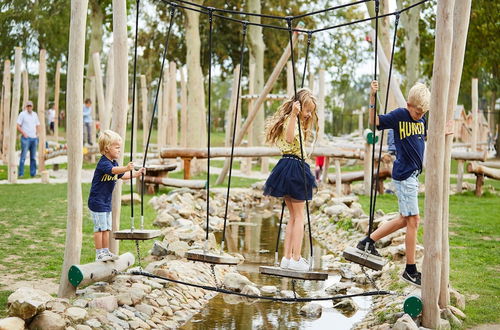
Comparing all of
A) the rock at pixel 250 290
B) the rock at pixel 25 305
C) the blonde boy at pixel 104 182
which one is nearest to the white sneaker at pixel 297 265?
the rock at pixel 250 290

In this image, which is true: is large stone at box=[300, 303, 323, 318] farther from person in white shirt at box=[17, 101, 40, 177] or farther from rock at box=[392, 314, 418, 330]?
person in white shirt at box=[17, 101, 40, 177]

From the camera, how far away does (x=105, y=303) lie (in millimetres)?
5703

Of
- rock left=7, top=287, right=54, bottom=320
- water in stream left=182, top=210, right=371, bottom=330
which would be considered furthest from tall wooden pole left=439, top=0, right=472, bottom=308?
rock left=7, top=287, right=54, bottom=320

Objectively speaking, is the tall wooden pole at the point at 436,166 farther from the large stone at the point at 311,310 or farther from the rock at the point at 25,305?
the rock at the point at 25,305

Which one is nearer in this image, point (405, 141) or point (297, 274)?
point (297, 274)

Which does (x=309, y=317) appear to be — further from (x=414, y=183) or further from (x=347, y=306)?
(x=414, y=183)

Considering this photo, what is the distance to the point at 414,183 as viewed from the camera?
18.7ft

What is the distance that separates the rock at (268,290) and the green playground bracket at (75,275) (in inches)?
91.3

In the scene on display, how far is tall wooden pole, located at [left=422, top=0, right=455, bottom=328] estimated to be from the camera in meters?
5.34

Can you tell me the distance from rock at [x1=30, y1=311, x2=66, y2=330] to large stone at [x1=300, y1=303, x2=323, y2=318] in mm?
2575

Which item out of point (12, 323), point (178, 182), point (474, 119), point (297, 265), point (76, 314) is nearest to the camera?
point (12, 323)

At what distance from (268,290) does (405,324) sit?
2.38m

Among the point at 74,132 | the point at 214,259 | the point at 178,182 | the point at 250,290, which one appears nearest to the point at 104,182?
the point at 74,132

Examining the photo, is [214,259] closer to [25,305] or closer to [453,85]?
[25,305]
